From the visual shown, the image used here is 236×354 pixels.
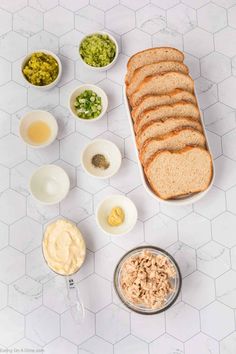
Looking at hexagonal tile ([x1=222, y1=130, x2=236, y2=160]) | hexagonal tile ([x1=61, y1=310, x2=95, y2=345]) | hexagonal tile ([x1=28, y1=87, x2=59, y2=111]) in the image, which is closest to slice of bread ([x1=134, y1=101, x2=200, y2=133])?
hexagonal tile ([x1=222, y1=130, x2=236, y2=160])

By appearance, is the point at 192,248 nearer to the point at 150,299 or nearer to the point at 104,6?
the point at 150,299

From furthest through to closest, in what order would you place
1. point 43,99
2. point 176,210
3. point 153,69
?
point 43,99 < point 176,210 < point 153,69

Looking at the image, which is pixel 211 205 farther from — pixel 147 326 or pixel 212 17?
pixel 212 17

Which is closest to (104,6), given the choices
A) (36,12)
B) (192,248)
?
(36,12)

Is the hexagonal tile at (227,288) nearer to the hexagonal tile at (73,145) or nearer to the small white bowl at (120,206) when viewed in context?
the small white bowl at (120,206)

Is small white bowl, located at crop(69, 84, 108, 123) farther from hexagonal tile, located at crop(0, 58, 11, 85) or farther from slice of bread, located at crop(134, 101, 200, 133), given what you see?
hexagonal tile, located at crop(0, 58, 11, 85)

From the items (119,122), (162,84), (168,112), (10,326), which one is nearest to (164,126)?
(168,112)
